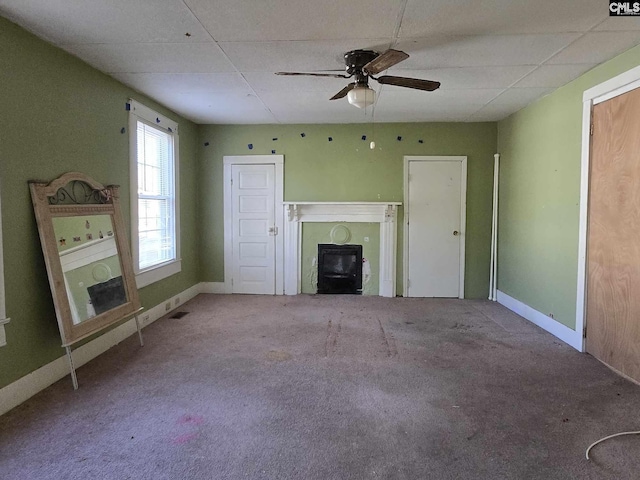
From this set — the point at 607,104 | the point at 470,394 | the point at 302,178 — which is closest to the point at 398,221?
the point at 302,178

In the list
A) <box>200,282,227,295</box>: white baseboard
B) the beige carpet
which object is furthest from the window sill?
<box>200,282,227,295</box>: white baseboard

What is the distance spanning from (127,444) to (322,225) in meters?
3.84

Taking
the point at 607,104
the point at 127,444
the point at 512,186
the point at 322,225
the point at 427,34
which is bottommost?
the point at 127,444

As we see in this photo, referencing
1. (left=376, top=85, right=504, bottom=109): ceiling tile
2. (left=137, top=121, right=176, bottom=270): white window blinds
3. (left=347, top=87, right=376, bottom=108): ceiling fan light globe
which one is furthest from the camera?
(left=137, top=121, right=176, bottom=270): white window blinds

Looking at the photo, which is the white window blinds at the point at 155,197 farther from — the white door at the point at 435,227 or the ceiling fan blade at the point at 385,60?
the white door at the point at 435,227

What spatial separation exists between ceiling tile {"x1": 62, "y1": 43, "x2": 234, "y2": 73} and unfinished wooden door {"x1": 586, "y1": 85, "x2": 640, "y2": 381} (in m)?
2.96

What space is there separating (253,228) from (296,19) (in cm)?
348

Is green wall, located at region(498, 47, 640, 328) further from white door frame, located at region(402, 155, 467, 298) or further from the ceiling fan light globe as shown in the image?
the ceiling fan light globe

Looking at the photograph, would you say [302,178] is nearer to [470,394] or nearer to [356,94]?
[356,94]

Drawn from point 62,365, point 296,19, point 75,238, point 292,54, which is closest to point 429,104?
point 292,54

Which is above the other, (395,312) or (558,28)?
(558,28)

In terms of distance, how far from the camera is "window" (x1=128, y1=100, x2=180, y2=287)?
12.8 feet

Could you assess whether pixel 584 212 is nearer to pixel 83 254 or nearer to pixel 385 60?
pixel 385 60

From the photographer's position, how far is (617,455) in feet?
6.48
